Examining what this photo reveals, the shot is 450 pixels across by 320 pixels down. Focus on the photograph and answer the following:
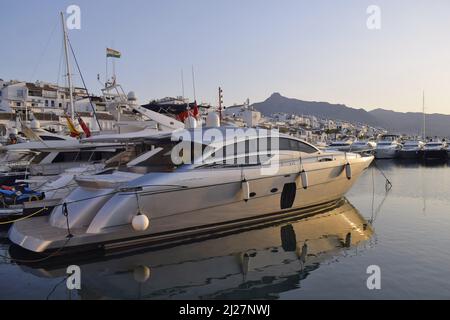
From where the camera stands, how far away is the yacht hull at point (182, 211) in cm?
743

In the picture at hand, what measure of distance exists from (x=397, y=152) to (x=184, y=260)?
33.4m

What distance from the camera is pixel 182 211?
8.24 m

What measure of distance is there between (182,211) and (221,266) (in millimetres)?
1569

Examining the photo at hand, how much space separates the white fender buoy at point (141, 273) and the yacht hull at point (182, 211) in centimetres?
97

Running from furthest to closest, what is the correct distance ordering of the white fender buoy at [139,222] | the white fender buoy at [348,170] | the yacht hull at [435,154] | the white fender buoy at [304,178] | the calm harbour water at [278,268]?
the yacht hull at [435,154] → the white fender buoy at [348,170] → the white fender buoy at [304,178] → the white fender buoy at [139,222] → the calm harbour water at [278,268]

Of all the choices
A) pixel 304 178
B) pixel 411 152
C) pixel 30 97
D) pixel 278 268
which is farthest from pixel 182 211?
pixel 30 97

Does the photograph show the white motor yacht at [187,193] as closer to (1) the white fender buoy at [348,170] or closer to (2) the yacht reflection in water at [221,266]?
(2) the yacht reflection in water at [221,266]

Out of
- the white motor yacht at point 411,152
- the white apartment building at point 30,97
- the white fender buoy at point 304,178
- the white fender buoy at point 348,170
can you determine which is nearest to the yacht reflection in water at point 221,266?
the white fender buoy at point 304,178

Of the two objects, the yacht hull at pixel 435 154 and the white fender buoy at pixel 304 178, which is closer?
the white fender buoy at pixel 304 178

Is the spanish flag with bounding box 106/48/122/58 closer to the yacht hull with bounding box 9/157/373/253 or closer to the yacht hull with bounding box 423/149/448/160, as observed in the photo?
the yacht hull with bounding box 9/157/373/253
